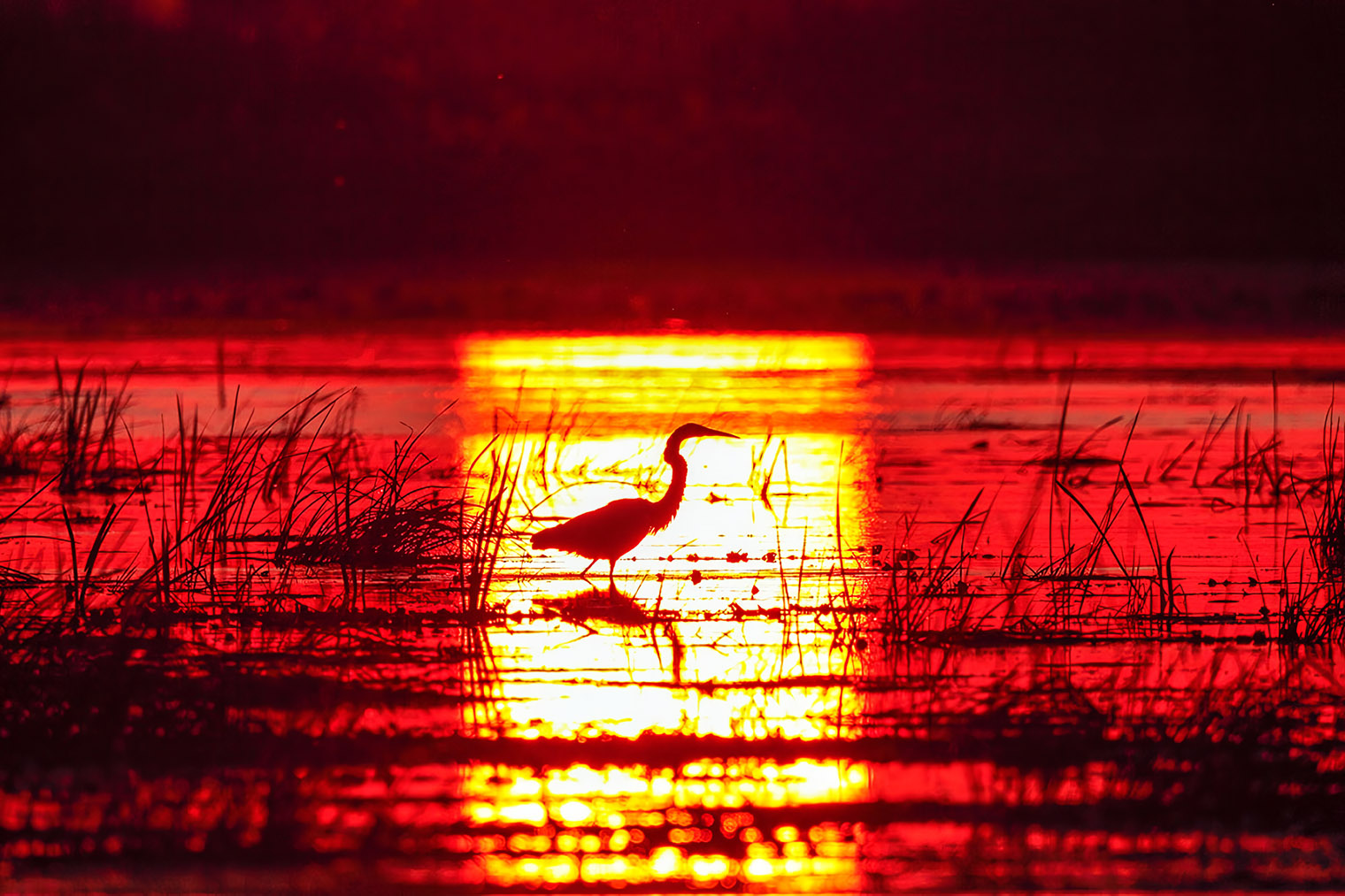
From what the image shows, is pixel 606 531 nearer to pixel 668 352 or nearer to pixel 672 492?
pixel 672 492

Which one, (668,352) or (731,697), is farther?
(668,352)

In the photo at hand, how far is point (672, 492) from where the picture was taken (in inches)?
384

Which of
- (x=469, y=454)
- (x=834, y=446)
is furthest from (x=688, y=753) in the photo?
(x=834, y=446)

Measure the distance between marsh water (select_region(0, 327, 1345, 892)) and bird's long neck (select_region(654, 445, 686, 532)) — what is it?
0.39m

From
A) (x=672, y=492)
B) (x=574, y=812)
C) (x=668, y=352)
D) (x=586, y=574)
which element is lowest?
(x=574, y=812)

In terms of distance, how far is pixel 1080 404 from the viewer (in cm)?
1989

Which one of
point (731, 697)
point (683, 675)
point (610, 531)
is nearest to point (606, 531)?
point (610, 531)

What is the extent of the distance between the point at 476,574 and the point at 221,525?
2.01 meters

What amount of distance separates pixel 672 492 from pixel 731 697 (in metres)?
2.86

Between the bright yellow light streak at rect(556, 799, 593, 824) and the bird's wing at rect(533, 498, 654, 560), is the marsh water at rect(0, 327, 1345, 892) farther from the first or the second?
the bird's wing at rect(533, 498, 654, 560)

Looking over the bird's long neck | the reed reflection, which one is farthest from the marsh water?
the bird's long neck

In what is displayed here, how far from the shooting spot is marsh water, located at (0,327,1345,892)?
5.22 metres

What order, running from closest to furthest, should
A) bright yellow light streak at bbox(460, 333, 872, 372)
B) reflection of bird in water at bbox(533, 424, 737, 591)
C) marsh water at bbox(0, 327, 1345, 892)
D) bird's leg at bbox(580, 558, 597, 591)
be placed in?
marsh water at bbox(0, 327, 1345, 892), reflection of bird in water at bbox(533, 424, 737, 591), bird's leg at bbox(580, 558, 597, 591), bright yellow light streak at bbox(460, 333, 872, 372)

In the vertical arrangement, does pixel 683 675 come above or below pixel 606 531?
below
